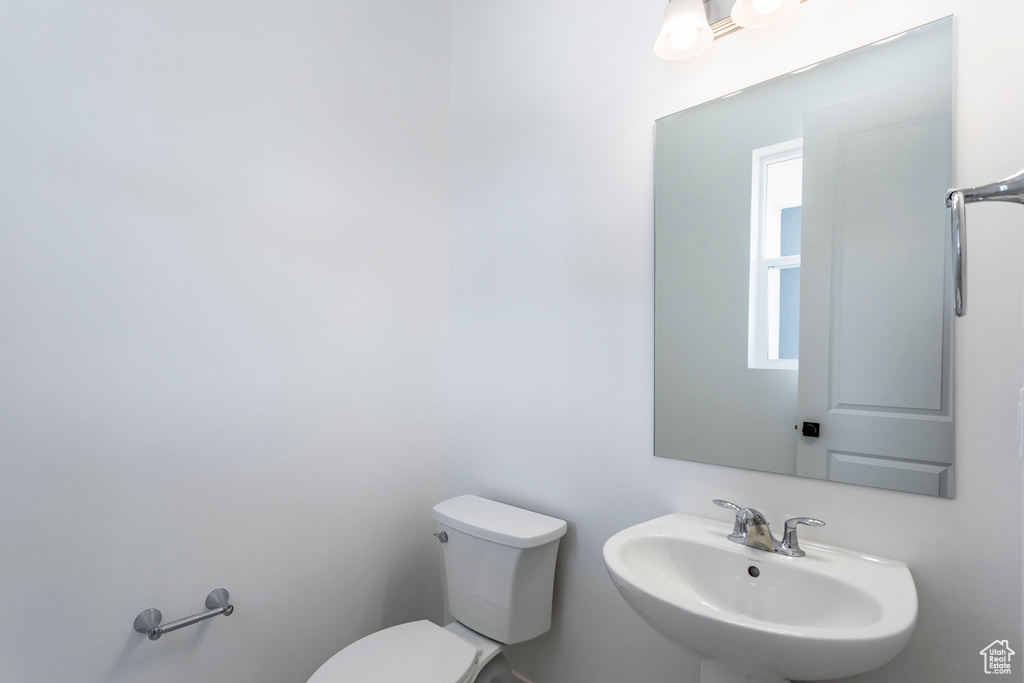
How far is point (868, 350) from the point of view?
0.98m

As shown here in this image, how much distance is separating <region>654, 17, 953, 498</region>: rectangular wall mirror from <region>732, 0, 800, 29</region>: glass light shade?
0.13 m

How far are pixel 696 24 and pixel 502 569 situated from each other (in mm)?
1471

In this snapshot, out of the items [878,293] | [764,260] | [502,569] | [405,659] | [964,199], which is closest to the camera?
[964,199]

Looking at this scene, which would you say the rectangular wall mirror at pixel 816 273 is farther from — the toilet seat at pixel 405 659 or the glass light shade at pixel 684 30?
the toilet seat at pixel 405 659

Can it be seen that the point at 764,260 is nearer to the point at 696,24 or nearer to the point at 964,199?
the point at 964,199

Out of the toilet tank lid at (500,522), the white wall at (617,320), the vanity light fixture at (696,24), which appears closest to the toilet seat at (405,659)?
the toilet tank lid at (500,522)

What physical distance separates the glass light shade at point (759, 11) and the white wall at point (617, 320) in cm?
6

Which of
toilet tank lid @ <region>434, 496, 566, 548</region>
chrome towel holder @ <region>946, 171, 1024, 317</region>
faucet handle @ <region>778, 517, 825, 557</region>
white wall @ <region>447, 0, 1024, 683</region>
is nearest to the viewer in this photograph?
chrome towel holder @ <region>946, 171, 1024, 317</region>

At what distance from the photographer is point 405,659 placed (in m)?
1.21

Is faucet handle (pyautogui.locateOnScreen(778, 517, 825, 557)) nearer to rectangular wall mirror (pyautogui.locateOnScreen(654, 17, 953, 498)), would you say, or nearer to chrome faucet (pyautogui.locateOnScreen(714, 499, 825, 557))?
chrome faucet (pyautogui.locateOnScreen(714, 499, 825, 557))

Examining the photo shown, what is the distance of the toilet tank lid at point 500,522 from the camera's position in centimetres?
133

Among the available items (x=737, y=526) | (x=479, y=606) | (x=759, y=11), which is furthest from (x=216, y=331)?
(x=759, y=11)

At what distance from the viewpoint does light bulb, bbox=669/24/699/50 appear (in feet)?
3.75

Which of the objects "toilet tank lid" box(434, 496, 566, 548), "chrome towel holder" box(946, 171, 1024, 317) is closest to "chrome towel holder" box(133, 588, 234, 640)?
"toilet tank lid" box(434, 496, 566, 548)
